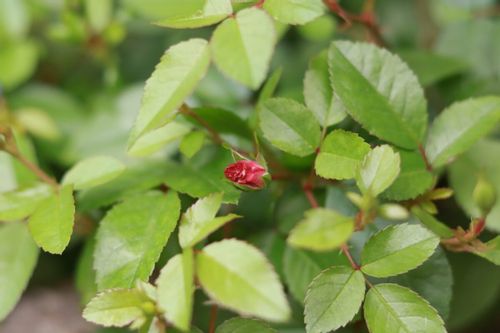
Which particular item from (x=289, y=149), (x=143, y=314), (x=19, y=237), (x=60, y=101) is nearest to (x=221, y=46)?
(x=289, y=149)

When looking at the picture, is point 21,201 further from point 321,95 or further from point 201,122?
point 321,95

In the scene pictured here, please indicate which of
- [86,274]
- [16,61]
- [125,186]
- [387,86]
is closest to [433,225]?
[387,86]

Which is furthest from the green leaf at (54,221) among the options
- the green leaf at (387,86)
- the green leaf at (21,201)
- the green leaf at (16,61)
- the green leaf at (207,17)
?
the green leaf at (16,61)

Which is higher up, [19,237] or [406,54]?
[406,54]

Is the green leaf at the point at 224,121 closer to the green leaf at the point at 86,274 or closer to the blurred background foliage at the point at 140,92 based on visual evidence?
the blurred background foliage at the point at 140,92

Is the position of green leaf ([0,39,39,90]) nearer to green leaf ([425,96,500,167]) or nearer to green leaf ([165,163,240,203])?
green leaf ([165,163,240,203])

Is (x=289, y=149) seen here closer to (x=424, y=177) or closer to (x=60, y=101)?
(x=424, y=177)

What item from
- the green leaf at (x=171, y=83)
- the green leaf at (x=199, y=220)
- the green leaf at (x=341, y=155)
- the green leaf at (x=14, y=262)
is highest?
the green leaf at (x=171, y=83)
